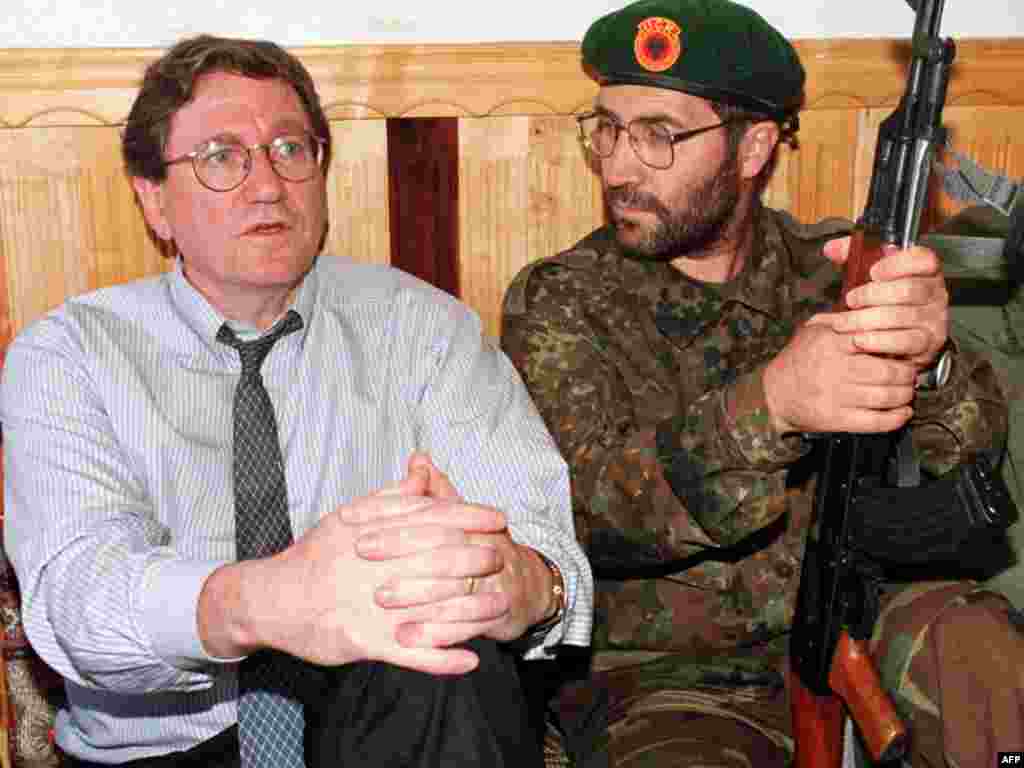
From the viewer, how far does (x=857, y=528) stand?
1.67m

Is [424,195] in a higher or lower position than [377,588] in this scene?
higher

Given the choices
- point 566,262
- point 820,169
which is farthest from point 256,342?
point 820,169

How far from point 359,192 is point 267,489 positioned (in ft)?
2.16

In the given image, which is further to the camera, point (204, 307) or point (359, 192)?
point (359, 192)

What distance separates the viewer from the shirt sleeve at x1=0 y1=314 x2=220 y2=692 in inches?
56.2

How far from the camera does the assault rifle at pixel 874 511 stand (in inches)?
62.6

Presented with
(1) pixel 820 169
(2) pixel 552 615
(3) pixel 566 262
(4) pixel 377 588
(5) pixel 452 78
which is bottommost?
(2) pixel 552 615

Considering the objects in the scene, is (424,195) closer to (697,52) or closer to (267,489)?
(697,52)

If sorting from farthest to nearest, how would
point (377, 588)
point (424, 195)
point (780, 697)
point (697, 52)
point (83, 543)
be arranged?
point (424, 195), point (697, 52), point (780, 697), point (83, 543), point (377, 588)

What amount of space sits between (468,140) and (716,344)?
0.56 metres

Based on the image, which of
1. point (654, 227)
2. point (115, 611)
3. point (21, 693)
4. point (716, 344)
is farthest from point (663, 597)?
point (21, 693)

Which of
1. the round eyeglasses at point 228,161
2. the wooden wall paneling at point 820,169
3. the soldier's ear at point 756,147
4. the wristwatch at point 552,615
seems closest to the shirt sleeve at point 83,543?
the round eyeglasses at point 228,161

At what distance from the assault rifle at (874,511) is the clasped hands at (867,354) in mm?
51

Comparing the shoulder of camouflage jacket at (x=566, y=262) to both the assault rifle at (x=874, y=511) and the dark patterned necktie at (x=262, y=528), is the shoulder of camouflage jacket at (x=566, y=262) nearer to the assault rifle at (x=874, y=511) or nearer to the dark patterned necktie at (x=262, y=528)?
the dark patterned necktie at (x=262, y=528)
